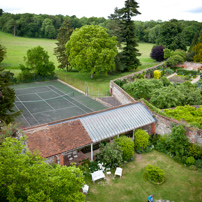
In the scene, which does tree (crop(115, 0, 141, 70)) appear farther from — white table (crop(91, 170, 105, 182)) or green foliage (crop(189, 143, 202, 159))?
white table (crop(91, 170, 105, 182))

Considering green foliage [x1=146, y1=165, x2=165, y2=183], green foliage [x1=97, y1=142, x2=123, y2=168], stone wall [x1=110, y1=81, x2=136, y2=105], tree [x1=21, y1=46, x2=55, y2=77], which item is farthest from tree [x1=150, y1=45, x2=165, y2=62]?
green foliage [x1=146, y1=165, x2=165, y2=183]

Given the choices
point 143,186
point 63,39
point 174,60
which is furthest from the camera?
point 174,60

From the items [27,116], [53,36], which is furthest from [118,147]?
[53,36]

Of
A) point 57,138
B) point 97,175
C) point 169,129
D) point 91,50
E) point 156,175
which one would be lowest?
point 97,175

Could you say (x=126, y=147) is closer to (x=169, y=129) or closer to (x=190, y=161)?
(x=169, y=129)

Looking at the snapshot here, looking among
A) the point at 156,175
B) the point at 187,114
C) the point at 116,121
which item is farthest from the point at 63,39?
the point at 156,175

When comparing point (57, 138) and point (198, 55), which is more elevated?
point (198, 55)

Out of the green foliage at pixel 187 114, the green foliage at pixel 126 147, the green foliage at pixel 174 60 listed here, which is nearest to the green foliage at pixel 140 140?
the green foliage at pixel 126 147

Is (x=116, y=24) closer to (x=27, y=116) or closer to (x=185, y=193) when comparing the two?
(x=27, y=116)
